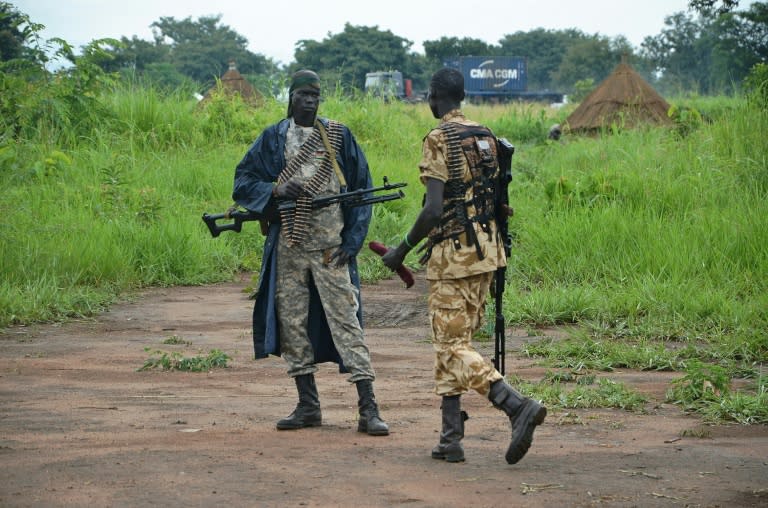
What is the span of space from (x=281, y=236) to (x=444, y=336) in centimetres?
121

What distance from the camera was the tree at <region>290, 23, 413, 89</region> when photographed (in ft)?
204

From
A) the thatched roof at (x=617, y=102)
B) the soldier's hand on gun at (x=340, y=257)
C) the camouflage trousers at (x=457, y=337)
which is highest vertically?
the thatched roof at (x=617, y=102)

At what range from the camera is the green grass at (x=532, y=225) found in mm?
8664

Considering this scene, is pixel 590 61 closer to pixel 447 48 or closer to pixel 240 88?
pixel 447 48

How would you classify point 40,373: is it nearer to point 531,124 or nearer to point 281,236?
point 281,236

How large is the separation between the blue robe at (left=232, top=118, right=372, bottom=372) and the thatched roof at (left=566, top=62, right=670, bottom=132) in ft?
50.5

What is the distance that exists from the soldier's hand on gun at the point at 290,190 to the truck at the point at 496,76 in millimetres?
54693

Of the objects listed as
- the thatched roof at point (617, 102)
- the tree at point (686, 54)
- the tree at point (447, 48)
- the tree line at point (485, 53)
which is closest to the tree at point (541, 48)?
the tree line at point (485, 53)

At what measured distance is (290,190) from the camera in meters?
5.57

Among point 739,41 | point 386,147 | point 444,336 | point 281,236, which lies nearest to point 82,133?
point 386,147

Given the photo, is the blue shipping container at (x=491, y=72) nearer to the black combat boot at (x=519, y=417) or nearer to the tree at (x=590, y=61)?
the tree at (x=590, y=61)

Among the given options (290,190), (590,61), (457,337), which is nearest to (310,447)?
(457,337)

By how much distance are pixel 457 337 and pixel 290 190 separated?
1284 mm

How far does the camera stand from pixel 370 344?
8.75 meters
